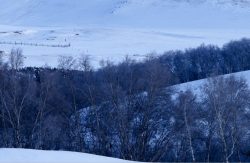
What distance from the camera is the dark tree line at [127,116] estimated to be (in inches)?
573

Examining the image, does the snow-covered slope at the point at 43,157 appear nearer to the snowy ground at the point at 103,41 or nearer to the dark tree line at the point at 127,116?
the dark tree line at the point at 127,116

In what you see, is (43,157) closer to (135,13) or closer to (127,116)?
(127,116)

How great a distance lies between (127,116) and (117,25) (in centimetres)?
5710

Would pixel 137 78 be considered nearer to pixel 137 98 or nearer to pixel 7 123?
pixel 137 98

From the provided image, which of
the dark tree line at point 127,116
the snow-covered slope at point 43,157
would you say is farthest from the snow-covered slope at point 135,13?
the snow-covered slope at point 43,157

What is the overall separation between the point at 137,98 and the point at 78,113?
6.10 ft

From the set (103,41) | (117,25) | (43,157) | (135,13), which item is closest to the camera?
(43,157)

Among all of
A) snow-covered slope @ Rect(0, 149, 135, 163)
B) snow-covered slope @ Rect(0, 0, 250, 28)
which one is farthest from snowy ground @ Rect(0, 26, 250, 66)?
snow-covered slope @ Rect(0, 149, 135, 163)

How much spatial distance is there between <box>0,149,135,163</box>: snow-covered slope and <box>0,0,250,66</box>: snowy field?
2487cm

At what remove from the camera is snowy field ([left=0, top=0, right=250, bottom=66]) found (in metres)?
46.2

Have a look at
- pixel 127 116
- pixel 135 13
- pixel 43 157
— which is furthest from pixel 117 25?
Answer: pixel 43 157

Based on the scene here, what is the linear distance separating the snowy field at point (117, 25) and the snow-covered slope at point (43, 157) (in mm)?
24869

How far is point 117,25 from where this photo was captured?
235ft

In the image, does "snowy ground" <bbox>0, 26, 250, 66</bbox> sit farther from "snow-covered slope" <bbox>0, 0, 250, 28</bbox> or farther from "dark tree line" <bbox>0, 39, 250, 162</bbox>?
"dark tree line" <bbox>0, 39, 250, 162</bbox>
